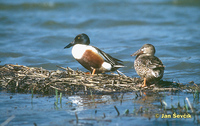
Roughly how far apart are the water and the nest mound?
48.3 inches

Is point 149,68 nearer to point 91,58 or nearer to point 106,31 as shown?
point 91,58

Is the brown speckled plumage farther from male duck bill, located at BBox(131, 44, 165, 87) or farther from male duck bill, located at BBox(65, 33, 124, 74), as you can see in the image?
male duck bill, located at BBox(65, 33, 124, 74)

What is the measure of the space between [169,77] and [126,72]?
113cm

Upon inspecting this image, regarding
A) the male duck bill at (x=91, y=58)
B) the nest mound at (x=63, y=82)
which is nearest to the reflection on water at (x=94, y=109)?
the nest mound at (x=63, y=82)

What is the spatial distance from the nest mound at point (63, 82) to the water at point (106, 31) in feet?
4.02

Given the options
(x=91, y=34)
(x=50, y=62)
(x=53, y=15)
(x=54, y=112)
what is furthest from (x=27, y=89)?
(x=53, y=15)

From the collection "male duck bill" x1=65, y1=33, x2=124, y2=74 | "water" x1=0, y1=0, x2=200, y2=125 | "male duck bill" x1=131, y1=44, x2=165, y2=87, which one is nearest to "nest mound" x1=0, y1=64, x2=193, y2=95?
"male duck bill" x1=131, y1=44, x2=165, y2=87

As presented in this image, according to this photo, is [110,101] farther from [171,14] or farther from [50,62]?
[171,14]

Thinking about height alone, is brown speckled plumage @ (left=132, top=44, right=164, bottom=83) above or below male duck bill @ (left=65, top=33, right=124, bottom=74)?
below

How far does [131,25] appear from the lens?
1661 centimetres

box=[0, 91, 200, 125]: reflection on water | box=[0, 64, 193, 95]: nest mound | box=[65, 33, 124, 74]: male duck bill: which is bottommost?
box=[0, 91, 200, 125]: reflection on water

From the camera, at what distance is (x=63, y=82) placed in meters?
6.09

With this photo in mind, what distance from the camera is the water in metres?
9.50

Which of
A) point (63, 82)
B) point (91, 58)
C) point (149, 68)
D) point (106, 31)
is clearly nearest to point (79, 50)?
point (91, 58)
